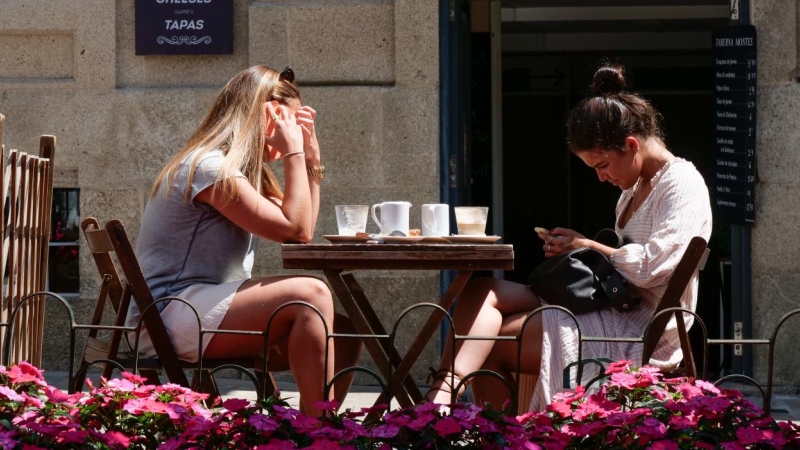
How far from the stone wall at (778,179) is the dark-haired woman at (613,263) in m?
2.62

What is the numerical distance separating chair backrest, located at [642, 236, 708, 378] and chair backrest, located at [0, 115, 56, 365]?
2235 millimetres

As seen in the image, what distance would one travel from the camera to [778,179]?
668 cm

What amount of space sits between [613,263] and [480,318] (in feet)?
1.53

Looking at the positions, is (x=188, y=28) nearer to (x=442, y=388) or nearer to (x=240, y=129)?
Answer: (x=240, y=129)

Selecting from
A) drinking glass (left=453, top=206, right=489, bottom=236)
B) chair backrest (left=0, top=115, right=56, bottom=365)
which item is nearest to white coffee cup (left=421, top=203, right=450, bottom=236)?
drinking glass (left=453, top=206, right=489, bottom=236)

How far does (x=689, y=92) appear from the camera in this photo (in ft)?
38.9

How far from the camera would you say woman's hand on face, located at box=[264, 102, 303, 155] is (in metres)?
4.25

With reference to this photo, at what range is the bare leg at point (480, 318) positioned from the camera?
3.86 m

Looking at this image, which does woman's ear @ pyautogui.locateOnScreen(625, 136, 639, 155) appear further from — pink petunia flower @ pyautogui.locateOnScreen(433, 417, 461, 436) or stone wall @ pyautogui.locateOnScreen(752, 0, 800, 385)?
stone wall @ pyautogui.locateOnScreen(752, 0, 800, 385)

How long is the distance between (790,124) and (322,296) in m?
3.71

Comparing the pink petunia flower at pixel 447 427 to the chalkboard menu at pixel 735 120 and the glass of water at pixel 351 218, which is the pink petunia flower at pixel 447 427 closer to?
the glass of water at pixel 351 218

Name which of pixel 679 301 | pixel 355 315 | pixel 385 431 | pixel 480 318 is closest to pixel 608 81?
pixel 679 301

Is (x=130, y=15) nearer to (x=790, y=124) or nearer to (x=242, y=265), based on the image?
(x=242, y=265)

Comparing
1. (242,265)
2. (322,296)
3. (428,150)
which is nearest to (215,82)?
(428,150)
